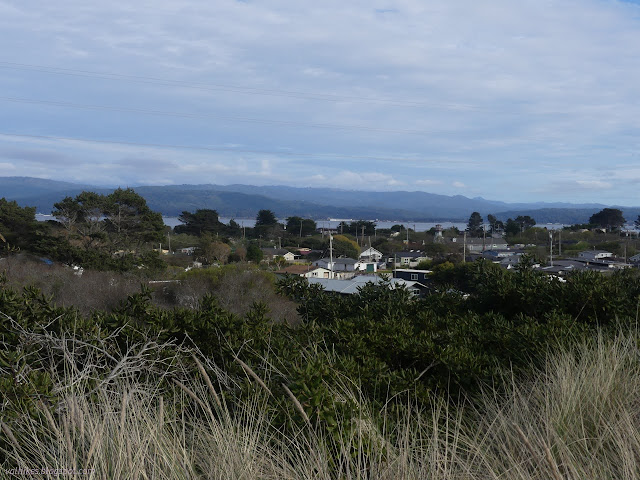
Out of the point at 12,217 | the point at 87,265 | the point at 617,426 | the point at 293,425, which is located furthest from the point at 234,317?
the point at 12,217

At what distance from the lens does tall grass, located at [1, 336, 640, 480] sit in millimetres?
2398

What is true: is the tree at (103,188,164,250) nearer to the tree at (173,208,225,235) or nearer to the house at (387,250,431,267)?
the house at (387,250,431,267)

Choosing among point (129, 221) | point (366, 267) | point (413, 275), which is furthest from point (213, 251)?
point (413, 275)

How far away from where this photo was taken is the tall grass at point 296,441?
2398 mm

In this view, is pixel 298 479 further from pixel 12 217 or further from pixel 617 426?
pixel 12 217

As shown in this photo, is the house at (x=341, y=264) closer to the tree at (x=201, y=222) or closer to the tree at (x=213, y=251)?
the tree at (x=213, y=251)

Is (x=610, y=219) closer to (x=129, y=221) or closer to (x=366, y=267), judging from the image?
(x=366, y=267)

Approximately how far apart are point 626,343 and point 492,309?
2.35 meters

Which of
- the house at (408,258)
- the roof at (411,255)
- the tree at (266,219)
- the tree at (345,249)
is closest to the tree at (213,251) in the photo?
the tree at (345,249)

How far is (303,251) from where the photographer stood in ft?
191

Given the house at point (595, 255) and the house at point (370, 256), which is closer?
the house at point (595, 255)

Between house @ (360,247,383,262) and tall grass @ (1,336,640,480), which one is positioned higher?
tall grass @ (1,336,640,480)

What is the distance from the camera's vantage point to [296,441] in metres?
2.82

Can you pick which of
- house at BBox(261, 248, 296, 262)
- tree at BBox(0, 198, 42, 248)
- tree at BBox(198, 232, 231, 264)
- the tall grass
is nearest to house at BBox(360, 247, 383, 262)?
house at BBox(261, 248, 296, 262)
